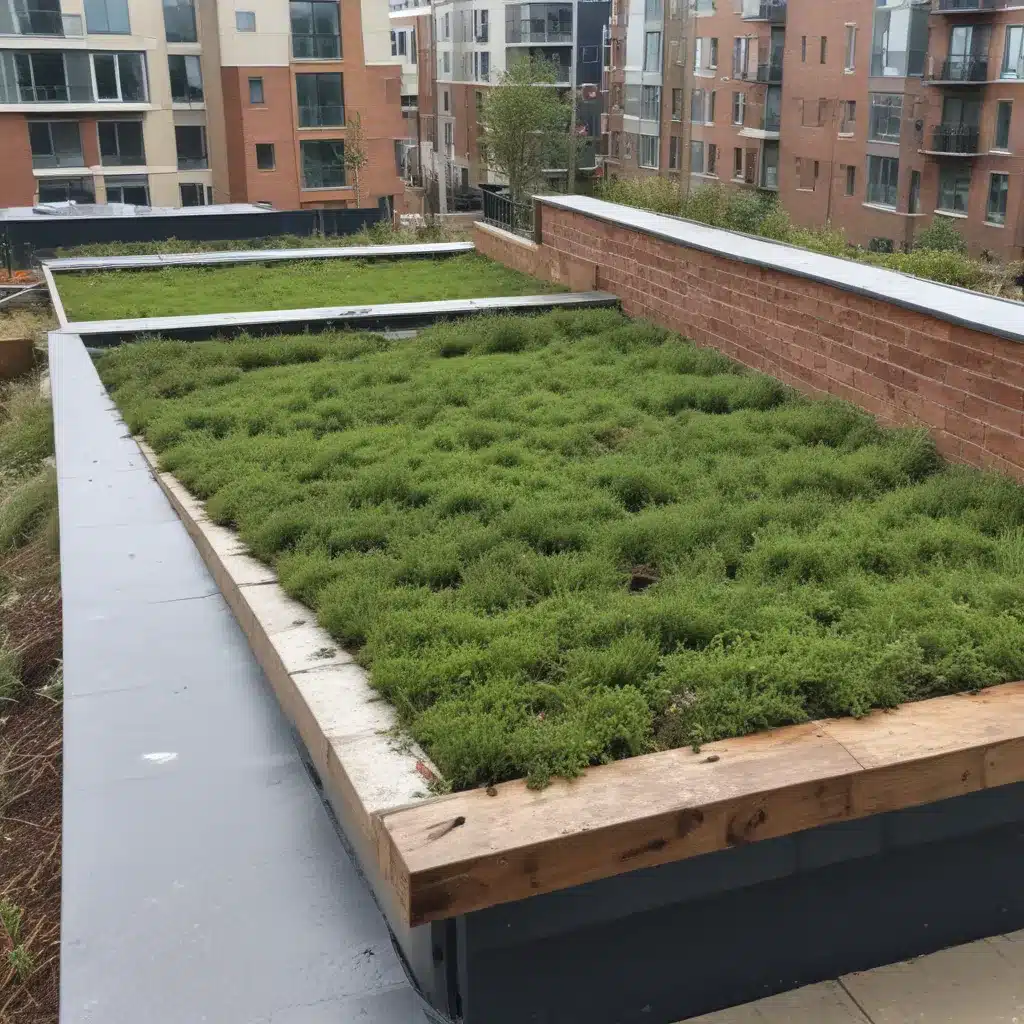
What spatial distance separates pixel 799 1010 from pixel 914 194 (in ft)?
131

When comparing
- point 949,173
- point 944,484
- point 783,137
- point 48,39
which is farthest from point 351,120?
point 944,484

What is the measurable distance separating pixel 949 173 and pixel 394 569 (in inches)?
1511

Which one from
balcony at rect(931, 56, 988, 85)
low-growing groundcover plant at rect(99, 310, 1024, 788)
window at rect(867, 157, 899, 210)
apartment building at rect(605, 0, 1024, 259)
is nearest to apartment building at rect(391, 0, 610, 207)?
apartment building at rect(605, 0, 1024, 259)

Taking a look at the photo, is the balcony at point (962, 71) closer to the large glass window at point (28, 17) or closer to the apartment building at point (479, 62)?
the apartment building at point (479, 62)

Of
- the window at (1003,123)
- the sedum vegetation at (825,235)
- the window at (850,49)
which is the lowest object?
the sedum vegetation at (825,235)

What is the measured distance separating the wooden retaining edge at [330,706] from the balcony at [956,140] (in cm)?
3712

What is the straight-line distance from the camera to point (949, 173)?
3866 cm

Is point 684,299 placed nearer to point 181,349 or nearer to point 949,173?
point 181,349

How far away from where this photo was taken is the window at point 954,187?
38125 mm

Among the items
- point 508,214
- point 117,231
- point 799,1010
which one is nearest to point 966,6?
point 508,214

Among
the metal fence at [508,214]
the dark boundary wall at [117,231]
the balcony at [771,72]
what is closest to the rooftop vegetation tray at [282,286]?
the metal fence at [508,214]

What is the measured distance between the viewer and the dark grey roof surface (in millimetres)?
3186

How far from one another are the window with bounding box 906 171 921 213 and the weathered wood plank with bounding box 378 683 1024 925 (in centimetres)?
3904

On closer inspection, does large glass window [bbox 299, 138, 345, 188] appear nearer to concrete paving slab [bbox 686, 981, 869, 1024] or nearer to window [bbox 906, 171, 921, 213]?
window [bbox 906, 171, 921, 213]
